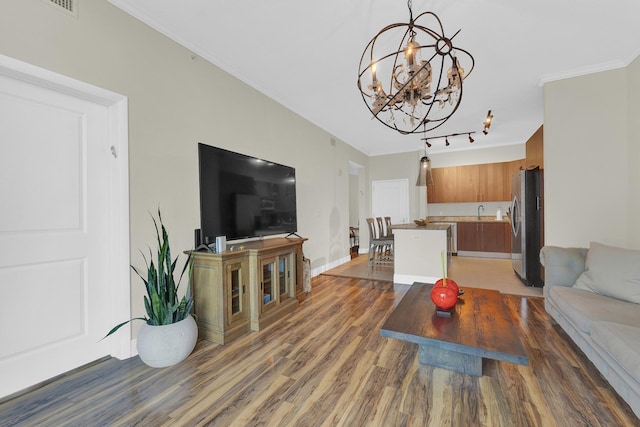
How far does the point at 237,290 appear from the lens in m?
2.45

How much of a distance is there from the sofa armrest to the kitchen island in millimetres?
1300

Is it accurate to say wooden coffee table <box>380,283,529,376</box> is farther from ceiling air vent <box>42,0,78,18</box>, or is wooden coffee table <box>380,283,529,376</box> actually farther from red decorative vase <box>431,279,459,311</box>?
ceiling air vent <box>42,0,78,18</box>

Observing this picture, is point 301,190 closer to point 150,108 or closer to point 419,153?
point 150,108

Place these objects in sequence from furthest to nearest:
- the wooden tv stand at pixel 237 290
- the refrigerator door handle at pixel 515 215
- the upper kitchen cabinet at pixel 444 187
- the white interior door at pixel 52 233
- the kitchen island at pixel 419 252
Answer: the upper kitchen cabinet at pixel 444 187
the refrigerator door handle at pixel 515 215
the kitchen island at pixel 419 252
the wooden tv stand at pixel 237 290
the white interior door at pixel 52 233

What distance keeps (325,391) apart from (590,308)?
1.96m

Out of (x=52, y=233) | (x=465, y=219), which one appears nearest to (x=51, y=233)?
(x=52, y=233)

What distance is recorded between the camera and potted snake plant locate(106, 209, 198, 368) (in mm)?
1908

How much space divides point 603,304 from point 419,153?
538cm

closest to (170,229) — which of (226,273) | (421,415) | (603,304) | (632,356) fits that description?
(226,273)

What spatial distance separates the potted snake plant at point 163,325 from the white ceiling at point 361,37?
1.81 meters

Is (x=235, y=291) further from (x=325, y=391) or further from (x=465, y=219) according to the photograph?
(x=465, y=219)

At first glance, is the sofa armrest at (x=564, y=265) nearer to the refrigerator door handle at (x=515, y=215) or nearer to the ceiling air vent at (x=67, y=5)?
the refrigerator door handle at (x=515, y=215)

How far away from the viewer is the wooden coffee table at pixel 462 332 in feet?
4.69

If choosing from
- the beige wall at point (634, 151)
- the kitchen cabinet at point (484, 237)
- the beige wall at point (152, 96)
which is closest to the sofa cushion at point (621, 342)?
the beige wall at point (634, 151)
